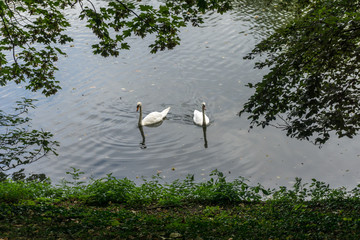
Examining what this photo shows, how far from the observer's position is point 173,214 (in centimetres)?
762

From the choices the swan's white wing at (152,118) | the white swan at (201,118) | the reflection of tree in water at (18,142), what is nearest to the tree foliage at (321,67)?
the reflection of tree in water at (18,142)

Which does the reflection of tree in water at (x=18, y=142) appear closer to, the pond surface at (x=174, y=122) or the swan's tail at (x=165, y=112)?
the pond surface at (x=174, y=122)

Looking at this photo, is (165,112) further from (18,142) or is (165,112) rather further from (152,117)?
(18,142)

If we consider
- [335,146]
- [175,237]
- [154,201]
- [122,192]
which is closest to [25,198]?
[122,192]

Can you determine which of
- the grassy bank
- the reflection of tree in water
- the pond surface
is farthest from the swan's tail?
the grassy bank

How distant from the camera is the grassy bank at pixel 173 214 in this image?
5.74 metres

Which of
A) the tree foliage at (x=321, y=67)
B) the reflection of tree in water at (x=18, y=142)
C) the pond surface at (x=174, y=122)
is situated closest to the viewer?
the tree foliage at (x=321, y=67)

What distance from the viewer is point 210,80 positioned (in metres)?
16.2

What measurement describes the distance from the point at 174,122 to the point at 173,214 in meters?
6.99

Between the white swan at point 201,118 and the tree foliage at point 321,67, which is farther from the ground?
the tree foliage at point 321,67

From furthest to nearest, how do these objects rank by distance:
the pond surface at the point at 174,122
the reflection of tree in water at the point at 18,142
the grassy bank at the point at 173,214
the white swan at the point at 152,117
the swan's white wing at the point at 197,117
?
1. the white swan at the point at 152,117
2. the swan's white wing at the point at 197,117
3. the pond surface at the point at 174,122
4. the reflection of tree in water at the point at 18,142
5. the grassy bank at the point at 173,214

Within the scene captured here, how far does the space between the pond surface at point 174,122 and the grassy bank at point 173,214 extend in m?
2.33

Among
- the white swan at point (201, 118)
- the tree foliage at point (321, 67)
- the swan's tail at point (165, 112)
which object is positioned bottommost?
the white swan at point (201, 118)

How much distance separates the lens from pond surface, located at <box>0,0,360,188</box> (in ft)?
37.0
